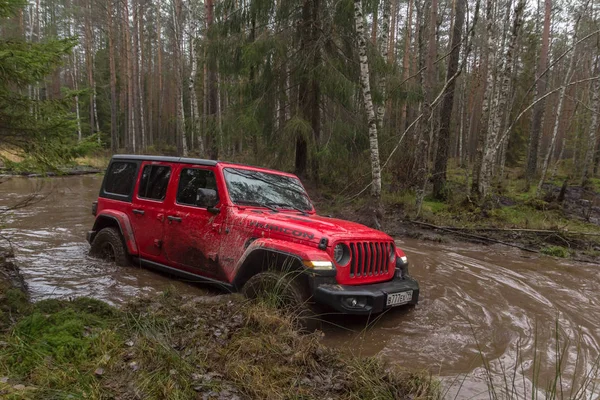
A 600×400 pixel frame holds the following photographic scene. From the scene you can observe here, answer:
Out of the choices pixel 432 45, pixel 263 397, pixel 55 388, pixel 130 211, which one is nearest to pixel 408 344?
pixel 263 397

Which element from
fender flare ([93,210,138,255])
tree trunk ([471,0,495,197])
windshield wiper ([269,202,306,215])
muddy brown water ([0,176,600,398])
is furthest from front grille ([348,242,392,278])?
tree trunk ([471,0,495,197])

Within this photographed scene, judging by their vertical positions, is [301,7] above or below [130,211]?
above

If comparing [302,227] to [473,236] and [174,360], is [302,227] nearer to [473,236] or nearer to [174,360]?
[174,360]

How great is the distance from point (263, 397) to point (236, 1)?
14.2 m

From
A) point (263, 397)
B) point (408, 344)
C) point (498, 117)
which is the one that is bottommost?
point (408, 344)

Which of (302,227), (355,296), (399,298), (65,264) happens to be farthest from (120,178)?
(399,298)

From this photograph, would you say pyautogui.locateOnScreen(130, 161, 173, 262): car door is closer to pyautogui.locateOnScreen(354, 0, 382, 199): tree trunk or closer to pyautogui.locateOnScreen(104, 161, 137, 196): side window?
pyautogui.locateOnScreen(104, 161, 137, 196): side window

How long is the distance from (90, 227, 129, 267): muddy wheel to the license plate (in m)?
4.16

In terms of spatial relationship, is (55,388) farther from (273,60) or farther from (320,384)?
(273,60)

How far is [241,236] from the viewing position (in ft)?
15.7

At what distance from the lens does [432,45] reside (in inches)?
482

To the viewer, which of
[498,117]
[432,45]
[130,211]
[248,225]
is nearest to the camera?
[248,225]

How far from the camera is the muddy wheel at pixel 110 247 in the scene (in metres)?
6.32

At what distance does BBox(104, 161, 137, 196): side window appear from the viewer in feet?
21.3
